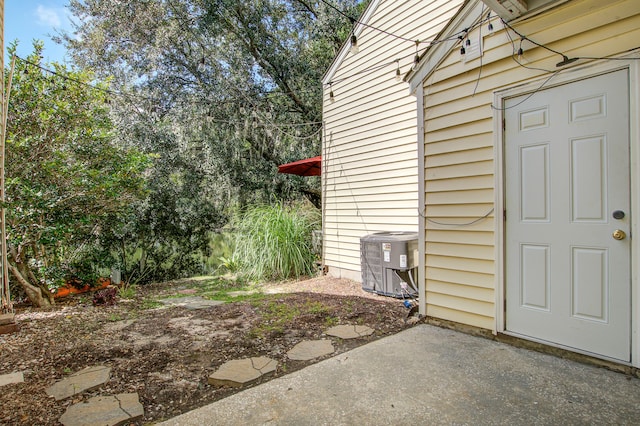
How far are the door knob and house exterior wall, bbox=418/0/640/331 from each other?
72 centimetres

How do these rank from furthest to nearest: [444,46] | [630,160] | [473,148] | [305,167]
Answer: [305,167] → [444,46] → [473,148] → [630,160]

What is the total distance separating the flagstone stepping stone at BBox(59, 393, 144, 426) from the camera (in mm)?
1746

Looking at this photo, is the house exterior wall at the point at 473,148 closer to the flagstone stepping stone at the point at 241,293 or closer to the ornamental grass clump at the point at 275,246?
the flagstone stepping stone at the point at 241,293

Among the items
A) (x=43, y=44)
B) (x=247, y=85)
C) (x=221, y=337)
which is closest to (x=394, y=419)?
(x=221, y=337)

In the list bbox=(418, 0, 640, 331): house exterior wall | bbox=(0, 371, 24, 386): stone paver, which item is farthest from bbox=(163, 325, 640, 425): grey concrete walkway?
bbox=(0, 371, 24, 386): stone paver

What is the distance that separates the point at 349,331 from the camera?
3.11 meters

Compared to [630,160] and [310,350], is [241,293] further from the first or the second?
[630,160]

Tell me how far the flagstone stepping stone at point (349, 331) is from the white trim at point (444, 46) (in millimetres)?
2382

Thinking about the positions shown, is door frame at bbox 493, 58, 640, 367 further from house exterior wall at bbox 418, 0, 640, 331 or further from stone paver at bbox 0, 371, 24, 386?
stone paver at bbox 0, 371, 24, 386

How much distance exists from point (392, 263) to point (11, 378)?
3.59 meters

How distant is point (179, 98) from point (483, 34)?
7386 millimetres

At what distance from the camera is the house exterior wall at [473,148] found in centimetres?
238

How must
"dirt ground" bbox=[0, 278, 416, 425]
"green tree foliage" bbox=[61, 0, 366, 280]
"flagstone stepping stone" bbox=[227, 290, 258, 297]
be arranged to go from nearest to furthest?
"dirt ground" bbox=[0, 278, 416, 425], "flagstone stepping stone" bbox=[227, 290, 258, 297], "green tree foliage" bbox=[61, 0, 366, 280]

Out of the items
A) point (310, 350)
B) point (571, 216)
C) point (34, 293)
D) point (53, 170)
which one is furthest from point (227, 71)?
point (571, 216)
